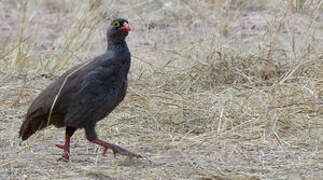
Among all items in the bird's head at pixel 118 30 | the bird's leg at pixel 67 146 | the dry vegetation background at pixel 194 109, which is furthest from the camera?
the bird's head at pixel 118 30

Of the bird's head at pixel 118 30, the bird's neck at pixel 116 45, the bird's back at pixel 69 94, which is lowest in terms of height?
the bird's back at pixel 69 94

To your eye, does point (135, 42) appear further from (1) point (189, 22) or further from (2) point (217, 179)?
(2) point (217, 179)

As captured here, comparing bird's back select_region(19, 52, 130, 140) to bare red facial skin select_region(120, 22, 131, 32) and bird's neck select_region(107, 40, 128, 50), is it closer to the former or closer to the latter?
bird's neck select_region(107, 40, 128, 50)

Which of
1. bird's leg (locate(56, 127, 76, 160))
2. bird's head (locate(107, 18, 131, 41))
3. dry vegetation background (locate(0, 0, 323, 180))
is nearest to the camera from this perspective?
dry vegetation background (locate(0, 0, 323, 180))

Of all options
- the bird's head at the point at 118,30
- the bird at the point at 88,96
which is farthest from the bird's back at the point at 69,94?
the bird's head at the point at 118,30

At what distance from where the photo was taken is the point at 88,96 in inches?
172

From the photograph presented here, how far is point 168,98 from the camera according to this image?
5770 millimetres

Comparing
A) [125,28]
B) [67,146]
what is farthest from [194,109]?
[67,146]

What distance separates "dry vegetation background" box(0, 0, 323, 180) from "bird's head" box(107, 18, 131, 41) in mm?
806

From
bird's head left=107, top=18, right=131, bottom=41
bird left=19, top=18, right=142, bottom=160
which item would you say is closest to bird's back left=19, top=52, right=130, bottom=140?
bird left=19, top=18, right=142, bottom=160

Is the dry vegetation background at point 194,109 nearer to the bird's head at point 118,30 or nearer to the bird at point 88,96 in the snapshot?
the bird at point 88,96

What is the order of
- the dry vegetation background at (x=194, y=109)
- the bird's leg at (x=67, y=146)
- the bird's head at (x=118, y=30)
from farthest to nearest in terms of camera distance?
the bird's head at (x=118, y=30)
the bird's leg at (x=67, y=146)
the dry vegetation background at (x=194, y=109)

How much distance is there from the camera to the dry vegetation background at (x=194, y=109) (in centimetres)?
433

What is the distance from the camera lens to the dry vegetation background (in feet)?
14.2
